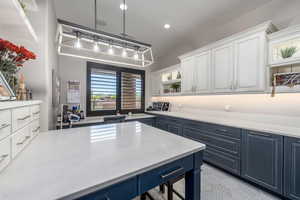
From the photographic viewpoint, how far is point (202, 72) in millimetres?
2955

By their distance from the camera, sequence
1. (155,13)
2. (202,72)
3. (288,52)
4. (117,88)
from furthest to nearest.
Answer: (117,88)
(202,72)
(155,13)
(288,52)

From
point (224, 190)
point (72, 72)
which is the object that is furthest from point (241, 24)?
point (72, 72)

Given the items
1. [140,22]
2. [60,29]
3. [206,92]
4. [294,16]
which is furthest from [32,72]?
[294,16]

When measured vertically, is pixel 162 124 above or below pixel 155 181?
below

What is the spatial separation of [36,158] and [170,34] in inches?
143

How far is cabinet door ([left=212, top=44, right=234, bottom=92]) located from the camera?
243 cm

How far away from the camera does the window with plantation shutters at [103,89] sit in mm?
3513

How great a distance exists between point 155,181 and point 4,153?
0.87m

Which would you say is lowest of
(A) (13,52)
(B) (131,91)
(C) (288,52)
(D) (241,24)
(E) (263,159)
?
(E) (263,159)

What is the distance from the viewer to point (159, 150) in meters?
0.95

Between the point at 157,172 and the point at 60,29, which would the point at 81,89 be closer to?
the point at 60,29

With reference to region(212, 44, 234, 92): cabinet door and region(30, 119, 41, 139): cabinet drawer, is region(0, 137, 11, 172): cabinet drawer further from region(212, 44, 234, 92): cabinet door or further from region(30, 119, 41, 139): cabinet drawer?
region(212, 44, 234, 92): cabinet door

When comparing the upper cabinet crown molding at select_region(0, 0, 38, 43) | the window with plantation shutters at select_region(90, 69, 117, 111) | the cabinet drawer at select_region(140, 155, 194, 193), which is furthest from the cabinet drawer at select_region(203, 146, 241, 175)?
the upper cabinet crown molding at select_region(0, 0, 38, 43)

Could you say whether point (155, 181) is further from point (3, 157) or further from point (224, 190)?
point (224, 190)
